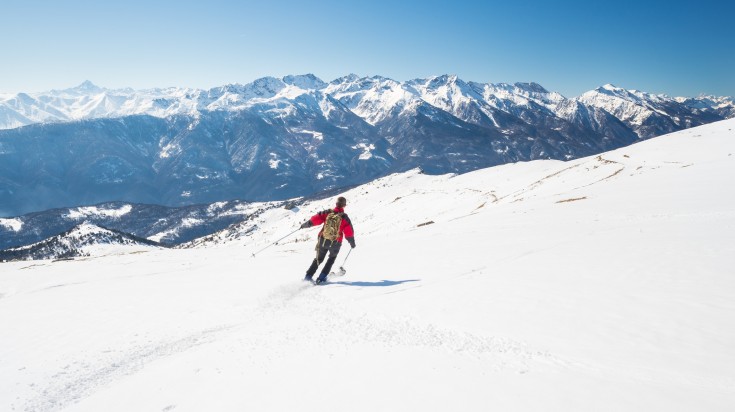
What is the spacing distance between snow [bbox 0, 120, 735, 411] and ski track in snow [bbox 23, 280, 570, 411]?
0.05m

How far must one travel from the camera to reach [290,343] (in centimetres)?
843

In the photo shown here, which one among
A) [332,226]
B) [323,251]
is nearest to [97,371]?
[323,251]

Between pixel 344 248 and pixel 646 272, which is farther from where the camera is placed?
pixel 344 248

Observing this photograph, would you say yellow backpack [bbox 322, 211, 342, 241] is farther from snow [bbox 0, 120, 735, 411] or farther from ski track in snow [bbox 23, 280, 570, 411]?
ski track in snow [bbox 23, 280, 570, 411]

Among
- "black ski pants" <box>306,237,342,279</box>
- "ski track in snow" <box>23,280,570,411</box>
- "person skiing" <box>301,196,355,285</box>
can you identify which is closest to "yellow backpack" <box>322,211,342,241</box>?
"person skiing" <box>301,196,355,285</box>

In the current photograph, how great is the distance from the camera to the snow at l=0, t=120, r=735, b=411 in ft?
20.2

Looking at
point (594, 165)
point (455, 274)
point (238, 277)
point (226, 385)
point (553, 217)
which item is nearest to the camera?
point (226, 385)

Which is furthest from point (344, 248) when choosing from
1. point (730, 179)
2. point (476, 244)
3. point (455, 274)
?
point (730, 179)

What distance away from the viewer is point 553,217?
23.5 m

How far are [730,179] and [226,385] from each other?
105 feet

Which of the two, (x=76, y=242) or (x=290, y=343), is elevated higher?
(x=290, y=343)

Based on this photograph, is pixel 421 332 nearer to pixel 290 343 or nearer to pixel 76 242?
pixel 290 343

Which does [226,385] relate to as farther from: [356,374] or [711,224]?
[711,224]

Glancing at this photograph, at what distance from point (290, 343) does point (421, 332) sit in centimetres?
282
